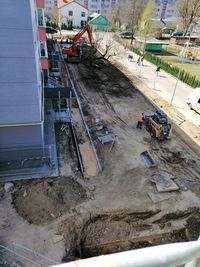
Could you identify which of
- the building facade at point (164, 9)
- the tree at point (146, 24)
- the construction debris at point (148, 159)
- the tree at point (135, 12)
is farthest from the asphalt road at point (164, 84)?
the building facade at point (164, 9)

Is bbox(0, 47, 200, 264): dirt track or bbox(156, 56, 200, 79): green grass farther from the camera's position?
bbox(156, 56, 200, 79): green grass

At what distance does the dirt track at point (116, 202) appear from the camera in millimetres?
10666

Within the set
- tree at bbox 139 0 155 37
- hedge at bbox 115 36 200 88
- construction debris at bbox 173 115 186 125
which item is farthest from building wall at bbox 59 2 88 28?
construction debris at bbox 173 115 186 125

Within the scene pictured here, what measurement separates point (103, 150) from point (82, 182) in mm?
3508

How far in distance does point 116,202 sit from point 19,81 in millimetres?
7900

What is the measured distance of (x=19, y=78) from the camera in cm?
1175

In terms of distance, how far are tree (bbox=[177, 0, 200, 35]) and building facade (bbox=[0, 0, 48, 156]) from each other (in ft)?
182

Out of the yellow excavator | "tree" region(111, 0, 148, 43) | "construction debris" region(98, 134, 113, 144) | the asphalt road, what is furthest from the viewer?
"tree" region(111, 0, 148, 43)

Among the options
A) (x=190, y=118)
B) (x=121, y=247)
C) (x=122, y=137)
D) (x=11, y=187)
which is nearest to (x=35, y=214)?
(x=11, y=187)

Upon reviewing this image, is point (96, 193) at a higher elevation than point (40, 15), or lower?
lower

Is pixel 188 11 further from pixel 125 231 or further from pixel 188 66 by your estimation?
pixel 125 231

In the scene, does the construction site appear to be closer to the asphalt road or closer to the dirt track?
the dirt track

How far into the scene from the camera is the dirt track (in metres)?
10.7

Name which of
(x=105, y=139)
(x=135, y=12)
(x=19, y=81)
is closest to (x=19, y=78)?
(x=19, y=81)
